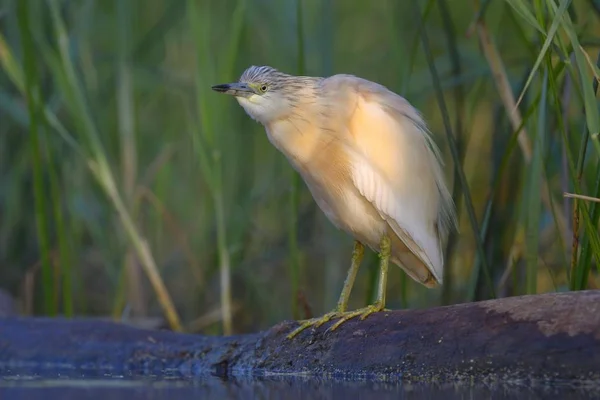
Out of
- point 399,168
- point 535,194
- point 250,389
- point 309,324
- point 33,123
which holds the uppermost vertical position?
point 33,123

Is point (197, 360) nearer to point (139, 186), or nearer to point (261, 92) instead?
point (261, 92)

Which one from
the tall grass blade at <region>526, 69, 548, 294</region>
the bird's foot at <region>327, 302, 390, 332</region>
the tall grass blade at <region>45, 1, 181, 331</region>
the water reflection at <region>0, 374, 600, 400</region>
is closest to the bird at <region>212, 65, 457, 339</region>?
the bird's foot at <region>327, 302, 390, 332</region>

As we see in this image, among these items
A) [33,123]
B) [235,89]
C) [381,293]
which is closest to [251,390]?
[381,293]

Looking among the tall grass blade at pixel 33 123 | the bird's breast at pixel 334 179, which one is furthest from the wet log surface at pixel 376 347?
the bird's breast at pixel 334 179

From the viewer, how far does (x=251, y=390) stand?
3.58 meters

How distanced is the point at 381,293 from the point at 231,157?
2.22 meters

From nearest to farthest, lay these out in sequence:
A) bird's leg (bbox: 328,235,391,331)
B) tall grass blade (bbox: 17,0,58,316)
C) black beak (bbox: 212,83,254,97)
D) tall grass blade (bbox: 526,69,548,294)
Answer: tall grass blade (bbox: 526,69,548,294)
bird's leg (bbox: 328,235,391,331)
black beak (bbox: 212,83,254,97)
tall grass blade (bbox: 17,0,58,316)

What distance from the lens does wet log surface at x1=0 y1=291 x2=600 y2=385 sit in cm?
326

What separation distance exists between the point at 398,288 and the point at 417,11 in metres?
3.06

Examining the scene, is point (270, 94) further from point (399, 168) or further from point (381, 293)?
point (381, 293)

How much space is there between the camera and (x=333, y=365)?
12.6 feet

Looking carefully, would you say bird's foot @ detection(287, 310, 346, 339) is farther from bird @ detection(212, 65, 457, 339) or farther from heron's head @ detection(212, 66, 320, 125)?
heron's head @ detection(212, 66, 320, 125)

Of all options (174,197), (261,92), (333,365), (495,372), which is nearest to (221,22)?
(174,197)

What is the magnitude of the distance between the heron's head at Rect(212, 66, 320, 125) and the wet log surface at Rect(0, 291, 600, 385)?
34.6 inches
